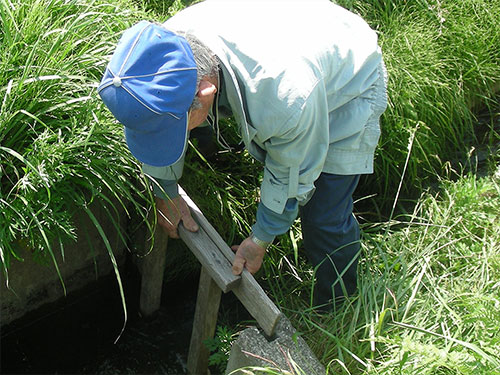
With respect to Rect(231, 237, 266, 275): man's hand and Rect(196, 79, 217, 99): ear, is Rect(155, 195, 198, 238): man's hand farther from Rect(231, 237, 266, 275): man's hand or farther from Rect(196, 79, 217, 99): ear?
Rect(196, 79, 217, 99): ear

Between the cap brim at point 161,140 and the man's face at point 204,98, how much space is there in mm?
50

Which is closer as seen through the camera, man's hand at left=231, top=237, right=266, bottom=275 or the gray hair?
the gray hair

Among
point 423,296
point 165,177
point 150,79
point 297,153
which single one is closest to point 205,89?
point 150,79

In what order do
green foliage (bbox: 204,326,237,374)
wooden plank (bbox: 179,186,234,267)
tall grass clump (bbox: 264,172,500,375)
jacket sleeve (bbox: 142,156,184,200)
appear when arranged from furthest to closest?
1. green foliage (bbox: 204,326,237,374)
2. wooden plank (bbox: 179,186,234,267)
3. jacket sleeve (bbox: 142,156,184,200)
4. tall grass clump (bbox: 264,172,500,375)

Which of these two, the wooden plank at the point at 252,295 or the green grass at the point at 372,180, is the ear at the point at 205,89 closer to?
the green grass at the point at 372,180

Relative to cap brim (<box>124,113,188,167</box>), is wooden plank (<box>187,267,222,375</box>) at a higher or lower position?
lower

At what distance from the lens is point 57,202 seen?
219 cm

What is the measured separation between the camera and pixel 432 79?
3.28 m

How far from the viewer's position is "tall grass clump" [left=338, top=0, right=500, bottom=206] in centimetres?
315

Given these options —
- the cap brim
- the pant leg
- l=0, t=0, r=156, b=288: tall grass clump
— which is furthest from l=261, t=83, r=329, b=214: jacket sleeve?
l=0, t=0, r=156, b=288: tall grass clump

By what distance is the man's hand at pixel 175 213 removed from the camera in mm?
2430

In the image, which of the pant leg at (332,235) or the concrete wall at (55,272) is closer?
the pant leg at (332,235)

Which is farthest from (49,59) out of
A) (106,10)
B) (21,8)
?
(106,10)

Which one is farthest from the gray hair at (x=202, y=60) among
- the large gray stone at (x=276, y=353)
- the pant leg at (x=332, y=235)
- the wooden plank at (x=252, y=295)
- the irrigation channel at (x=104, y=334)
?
the irrigation channel at (x=104, y=334)
